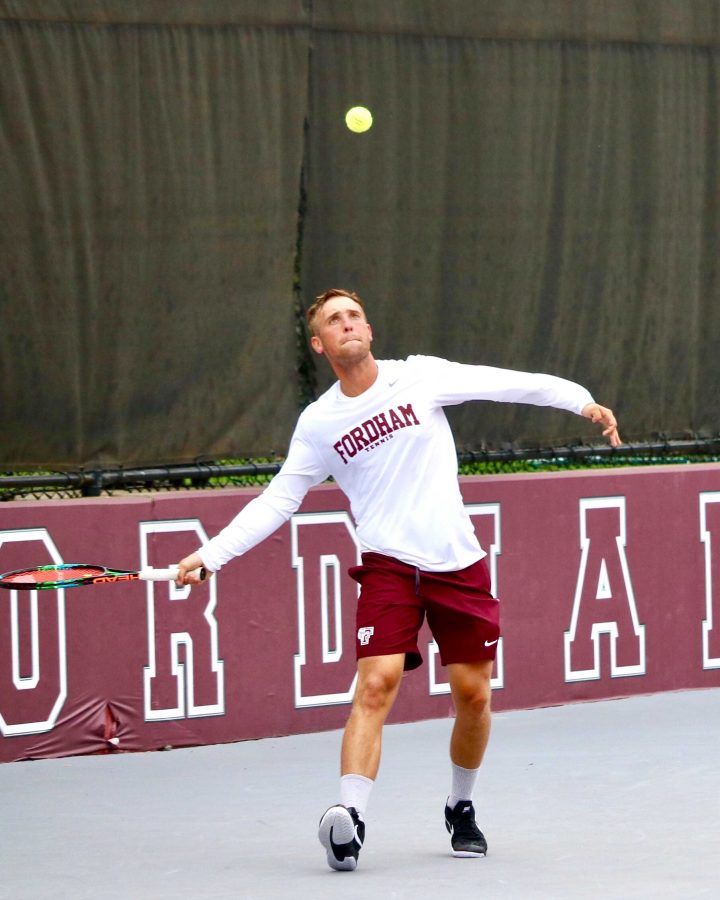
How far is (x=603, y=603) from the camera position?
7.54 meters

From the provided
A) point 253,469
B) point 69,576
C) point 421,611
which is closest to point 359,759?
point 421,611

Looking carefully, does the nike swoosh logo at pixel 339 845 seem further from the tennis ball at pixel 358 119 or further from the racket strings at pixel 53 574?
the tennis ball at pixel 358 119

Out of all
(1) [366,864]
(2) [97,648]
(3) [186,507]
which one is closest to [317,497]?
(3) [186,507]

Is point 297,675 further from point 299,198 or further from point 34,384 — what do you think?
point 299,198

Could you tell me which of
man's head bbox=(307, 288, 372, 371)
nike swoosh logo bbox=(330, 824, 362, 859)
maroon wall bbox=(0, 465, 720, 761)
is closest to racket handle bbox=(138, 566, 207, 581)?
man's head bbox=(307, 288, 372, 371)

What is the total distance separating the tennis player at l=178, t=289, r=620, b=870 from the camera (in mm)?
4926

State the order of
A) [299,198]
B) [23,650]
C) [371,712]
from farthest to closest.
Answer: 1. [299,198]
2. [23,650]
3. [371,712]

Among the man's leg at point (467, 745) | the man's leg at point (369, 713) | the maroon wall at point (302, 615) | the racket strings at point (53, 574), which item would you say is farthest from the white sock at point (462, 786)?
the maroon wall at point (302, 615)

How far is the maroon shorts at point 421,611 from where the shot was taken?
4898 millimetres

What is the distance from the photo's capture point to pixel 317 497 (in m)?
6.89

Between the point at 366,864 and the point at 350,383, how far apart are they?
1.37 meters

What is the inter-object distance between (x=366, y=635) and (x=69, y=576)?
96cm

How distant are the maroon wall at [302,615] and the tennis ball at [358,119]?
5.10 ft

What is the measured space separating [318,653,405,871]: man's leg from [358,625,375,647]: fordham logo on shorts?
1.9 inches
